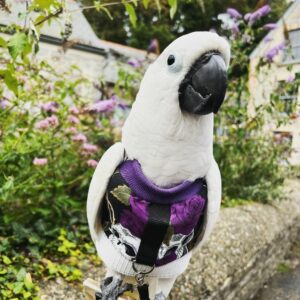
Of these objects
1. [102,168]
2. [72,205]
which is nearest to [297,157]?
[72,205]

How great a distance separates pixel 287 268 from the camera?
13.9 feet

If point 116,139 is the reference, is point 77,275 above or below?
below

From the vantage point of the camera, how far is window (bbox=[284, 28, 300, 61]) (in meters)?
3.18

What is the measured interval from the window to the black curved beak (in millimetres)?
2410

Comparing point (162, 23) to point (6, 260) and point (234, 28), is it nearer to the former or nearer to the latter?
point (234, 28)

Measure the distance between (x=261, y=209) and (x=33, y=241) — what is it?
274 centimetres

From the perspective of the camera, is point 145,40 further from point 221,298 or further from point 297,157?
point 221,298

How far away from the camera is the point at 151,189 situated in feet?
3.77

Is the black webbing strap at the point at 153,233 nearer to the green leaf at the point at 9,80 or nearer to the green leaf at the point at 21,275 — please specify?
the green leaf at the point at 9,80

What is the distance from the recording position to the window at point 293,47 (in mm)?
3184

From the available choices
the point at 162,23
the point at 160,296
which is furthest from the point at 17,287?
the point at 162,23

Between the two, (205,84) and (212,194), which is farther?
(212,194)

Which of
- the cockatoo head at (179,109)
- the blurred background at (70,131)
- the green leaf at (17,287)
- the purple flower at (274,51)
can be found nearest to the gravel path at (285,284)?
the blurred background at (70,131)

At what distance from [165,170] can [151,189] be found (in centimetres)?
8
